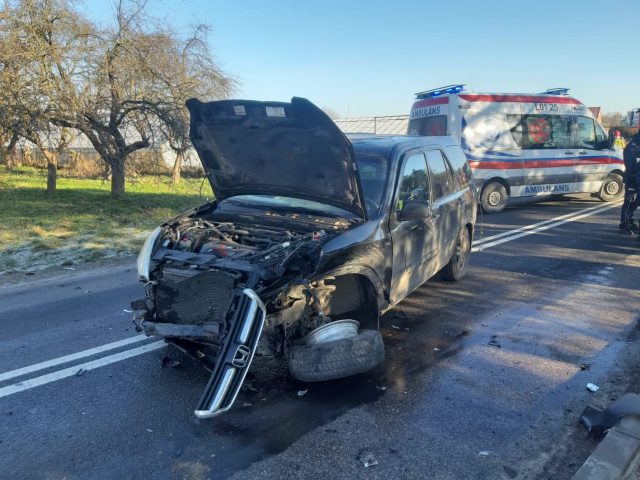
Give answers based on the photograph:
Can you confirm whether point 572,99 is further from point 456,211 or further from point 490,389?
point 490,389

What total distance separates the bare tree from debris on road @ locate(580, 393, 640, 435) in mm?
11053

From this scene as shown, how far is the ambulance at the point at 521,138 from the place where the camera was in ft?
40.1

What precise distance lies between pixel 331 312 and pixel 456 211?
272 cm

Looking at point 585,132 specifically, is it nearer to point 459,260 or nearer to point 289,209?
point 459,260

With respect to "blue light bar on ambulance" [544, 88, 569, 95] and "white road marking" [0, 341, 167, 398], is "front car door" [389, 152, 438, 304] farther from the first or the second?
"blue light bar on ambulance" [544, 88, 569, 95]

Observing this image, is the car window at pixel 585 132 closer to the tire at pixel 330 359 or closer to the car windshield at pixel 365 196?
the car windshield at pixel 365 196

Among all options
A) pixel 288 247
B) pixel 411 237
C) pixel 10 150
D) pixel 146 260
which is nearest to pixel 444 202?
pixel 411 237

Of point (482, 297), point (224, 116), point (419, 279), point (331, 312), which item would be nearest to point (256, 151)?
point (224, 116)

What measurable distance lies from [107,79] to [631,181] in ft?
38.6

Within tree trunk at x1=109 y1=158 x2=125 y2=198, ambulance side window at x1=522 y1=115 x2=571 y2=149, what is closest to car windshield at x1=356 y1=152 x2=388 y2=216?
ambulance side window at x1=522 y1=115 x2=571 y2=149

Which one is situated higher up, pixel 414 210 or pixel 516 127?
pixel 516 127

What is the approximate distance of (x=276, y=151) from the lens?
448 centimetres

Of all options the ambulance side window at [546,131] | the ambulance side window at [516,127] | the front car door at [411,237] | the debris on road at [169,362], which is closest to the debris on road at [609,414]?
the front car door at [411,237]

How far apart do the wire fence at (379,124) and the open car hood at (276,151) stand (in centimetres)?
2427
